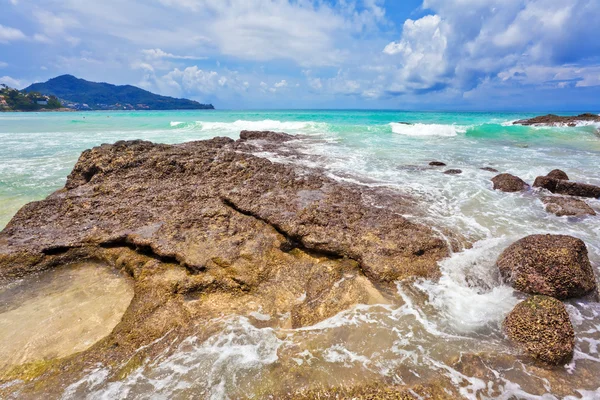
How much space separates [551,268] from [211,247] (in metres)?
4.38

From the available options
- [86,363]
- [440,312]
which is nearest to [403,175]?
[440,312]

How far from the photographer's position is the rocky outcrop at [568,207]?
6.36 m

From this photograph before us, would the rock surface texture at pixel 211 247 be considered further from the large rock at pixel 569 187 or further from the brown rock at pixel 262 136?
the brown rock at pixel 262 136

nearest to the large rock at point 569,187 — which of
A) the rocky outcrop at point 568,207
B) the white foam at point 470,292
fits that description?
the rocky outcrop at point 568,207

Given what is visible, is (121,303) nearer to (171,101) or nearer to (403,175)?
(403,175)

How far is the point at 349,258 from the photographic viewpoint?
13.9ft

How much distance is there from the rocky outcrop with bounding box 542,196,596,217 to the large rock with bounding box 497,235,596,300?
9.80 feet

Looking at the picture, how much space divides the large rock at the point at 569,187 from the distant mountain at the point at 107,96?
169678 mm

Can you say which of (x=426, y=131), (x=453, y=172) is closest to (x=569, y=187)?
(x=453, y=172)

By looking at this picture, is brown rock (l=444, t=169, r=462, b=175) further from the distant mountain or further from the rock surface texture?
the distant mountain

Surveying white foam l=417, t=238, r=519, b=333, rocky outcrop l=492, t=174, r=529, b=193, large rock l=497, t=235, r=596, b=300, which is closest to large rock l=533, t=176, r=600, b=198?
rocky outcrop l=492, t=174, r=529, b=193

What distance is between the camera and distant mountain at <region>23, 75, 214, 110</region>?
155250 millimetres

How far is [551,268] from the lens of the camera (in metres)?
3.74

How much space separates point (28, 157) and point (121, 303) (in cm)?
1385
